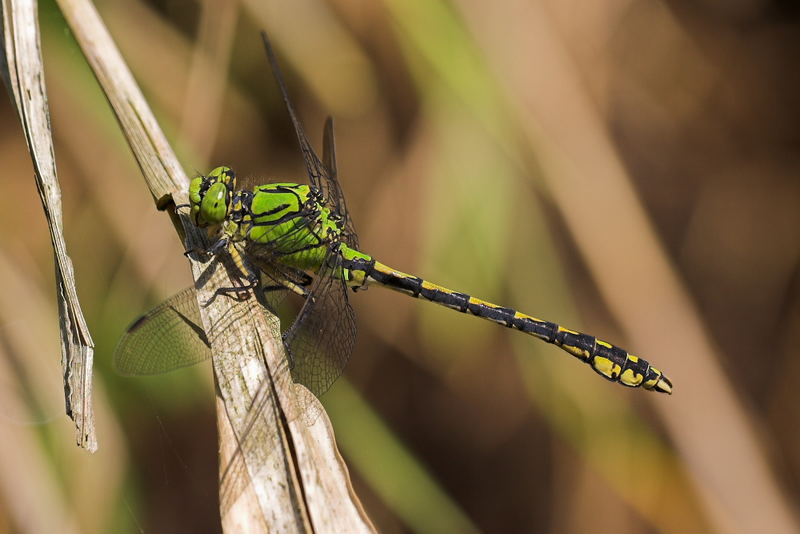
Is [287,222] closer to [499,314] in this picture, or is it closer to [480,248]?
[480,248]

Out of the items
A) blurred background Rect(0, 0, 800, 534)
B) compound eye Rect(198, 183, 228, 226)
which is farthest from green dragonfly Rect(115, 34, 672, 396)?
blurred background Rect(0, 0, 800, 534)

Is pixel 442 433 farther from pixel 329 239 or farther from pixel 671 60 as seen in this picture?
pixel 671 60

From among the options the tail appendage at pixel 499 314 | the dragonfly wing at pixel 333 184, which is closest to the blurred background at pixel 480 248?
the tail appendage at pixel 499 314

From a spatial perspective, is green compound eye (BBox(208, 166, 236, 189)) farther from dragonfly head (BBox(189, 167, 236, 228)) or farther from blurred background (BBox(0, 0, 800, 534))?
blurred background (BBox(0, 0, 800, 534))

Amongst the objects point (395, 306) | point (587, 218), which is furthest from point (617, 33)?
point (395, 306)

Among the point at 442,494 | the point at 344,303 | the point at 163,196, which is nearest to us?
the point at 163,196

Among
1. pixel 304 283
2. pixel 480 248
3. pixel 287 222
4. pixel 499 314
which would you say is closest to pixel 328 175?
pixel 287 222

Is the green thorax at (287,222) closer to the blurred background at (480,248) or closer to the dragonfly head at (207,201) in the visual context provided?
the dragonfly head at (207,201)
